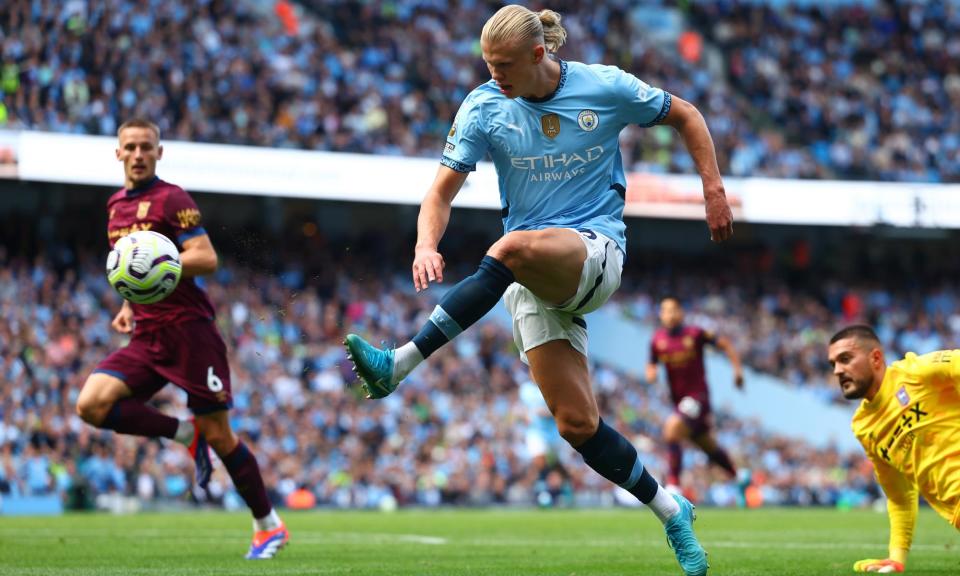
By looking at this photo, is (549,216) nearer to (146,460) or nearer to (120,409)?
(120,409)

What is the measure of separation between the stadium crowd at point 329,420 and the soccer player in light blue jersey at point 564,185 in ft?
38.3

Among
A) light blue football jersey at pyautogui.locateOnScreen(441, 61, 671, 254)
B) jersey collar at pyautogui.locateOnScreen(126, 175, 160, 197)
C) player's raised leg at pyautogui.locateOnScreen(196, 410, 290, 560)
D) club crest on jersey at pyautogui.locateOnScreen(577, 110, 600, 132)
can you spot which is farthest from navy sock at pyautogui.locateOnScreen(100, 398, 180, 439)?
club crest on jersey at pyautogui.locateOnScreen(577, 110, 600, 132)

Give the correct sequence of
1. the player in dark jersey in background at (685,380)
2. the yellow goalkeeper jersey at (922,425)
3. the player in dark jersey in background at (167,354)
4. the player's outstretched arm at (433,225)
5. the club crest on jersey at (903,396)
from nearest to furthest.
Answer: the player's outstretched arm at (433,225) < the yellow goalkeeper jersey at (922,425) < the club crest on jersey at (903,396) < the player in dark jersey in background at (167,354) < the player in dark jersey in background at (685,380)

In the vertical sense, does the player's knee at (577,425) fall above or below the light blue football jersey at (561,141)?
below

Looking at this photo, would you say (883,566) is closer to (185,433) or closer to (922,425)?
(922,425)

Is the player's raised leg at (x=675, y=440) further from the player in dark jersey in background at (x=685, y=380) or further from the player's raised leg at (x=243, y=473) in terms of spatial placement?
the player's raised leg at (x=243, y=473)

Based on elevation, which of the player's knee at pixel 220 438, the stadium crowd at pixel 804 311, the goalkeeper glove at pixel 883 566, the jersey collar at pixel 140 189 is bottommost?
the goalkeeper glove at pixel 883 566

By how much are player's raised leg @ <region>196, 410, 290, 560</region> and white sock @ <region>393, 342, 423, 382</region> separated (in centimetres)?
327

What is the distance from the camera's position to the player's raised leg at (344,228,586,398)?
222 inches

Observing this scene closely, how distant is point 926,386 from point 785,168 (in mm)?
24589

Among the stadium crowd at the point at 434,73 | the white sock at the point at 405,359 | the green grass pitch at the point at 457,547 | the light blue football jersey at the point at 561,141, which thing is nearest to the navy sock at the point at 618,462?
the green grass pitch at the point at 457,547

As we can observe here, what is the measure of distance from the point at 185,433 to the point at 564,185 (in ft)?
11.9

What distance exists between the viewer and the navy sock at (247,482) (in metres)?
8.70

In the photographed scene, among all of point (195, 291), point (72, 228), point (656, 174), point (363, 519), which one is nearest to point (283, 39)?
point (72, 228)
